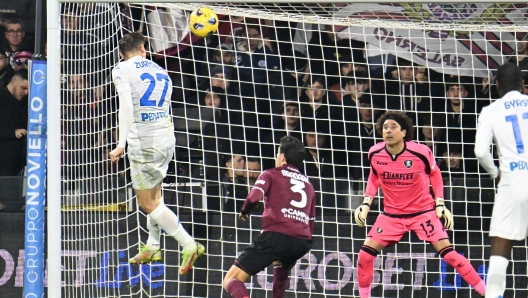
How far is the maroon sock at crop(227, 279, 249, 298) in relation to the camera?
334 inches

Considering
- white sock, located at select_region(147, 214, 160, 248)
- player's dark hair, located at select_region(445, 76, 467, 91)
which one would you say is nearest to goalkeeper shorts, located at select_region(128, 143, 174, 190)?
white sock, located at select_region(147, 214, 160, 248)

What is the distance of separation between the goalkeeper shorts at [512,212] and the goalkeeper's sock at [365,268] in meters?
1.88

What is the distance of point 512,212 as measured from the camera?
24.3 ft

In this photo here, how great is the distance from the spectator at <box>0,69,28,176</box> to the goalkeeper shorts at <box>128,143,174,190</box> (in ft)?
7.11

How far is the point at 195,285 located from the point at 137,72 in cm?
250

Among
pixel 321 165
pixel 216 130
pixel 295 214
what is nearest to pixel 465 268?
pixel 295 214

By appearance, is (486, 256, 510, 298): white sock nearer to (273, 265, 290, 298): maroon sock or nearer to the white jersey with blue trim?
the white jersey with blue trim

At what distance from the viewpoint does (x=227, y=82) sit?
10.4 meters

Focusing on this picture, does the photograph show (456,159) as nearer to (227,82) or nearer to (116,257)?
(227,82)

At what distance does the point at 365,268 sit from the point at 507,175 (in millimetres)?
2139

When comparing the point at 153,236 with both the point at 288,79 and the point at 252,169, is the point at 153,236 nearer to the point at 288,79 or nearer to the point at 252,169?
the point at 252,169

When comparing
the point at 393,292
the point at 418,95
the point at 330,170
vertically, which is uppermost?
the point at 418,95

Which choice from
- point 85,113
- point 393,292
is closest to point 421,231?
point 393,292

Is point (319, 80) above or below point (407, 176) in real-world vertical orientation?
above
